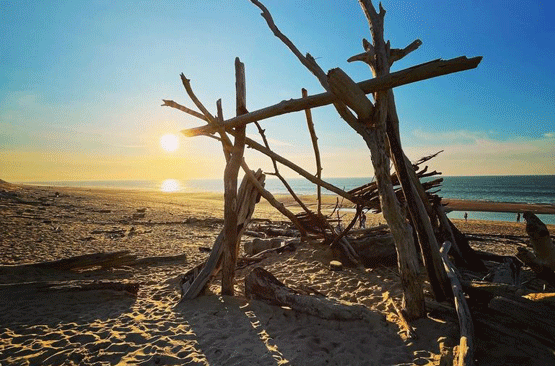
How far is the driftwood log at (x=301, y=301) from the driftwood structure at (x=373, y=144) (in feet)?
1.56

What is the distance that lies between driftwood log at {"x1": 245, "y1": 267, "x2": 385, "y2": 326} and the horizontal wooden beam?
2.88 m

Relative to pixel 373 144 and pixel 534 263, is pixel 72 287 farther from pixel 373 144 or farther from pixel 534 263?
pixel 534 263

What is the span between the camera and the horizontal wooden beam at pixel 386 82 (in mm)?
2882

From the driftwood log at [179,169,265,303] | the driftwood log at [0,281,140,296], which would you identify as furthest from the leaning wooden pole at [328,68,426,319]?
the driftwood log at [0,281,140,296]

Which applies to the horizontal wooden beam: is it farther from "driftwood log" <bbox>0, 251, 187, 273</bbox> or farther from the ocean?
the ocean

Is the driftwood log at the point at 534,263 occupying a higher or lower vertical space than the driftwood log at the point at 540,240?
lower

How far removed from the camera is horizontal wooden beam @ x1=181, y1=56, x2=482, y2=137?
288 cm

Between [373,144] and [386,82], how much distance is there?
2.55 feet

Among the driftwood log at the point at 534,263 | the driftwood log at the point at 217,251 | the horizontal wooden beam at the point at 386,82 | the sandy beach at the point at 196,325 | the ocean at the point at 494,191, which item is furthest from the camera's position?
the ocean at the point at 494,191

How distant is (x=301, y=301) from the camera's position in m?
4.41

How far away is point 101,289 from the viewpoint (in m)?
5.29

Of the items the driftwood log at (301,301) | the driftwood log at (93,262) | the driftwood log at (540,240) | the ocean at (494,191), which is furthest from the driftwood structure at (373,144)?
the ocean at (494,191)

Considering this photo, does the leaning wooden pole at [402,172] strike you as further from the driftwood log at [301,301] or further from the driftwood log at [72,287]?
the driftwood log at [72,287]

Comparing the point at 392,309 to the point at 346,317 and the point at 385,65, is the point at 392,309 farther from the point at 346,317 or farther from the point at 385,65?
the point at 385,65
